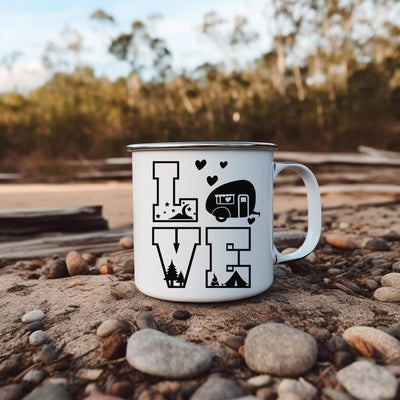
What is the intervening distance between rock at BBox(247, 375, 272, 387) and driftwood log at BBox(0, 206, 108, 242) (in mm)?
2360

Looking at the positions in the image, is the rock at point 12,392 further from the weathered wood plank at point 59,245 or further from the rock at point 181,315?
the weathered wood plank at point 59,245

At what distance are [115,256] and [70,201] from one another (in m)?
4.57

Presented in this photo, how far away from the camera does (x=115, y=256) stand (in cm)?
287

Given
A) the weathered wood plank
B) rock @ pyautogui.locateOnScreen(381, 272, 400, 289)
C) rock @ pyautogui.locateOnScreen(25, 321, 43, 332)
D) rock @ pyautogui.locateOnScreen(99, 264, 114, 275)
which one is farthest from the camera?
the weathered wood plank

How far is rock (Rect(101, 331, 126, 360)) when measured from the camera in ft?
4.96

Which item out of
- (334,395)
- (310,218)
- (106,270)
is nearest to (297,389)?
(334,395)

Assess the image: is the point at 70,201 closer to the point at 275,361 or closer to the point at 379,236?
the point at 379,236

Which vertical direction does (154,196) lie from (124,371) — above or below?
above

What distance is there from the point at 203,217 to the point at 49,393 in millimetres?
735

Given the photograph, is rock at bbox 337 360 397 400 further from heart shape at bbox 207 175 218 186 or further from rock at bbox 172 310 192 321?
heart shape at bbox 207 175 218 186

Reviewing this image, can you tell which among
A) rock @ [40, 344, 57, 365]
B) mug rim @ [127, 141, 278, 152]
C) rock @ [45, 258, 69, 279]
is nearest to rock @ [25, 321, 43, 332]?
rock @ [40, 344, 57, 365]

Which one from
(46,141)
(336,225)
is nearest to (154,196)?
(336,225)

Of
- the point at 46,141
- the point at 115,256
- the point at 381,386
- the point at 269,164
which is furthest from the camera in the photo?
the point at 46,141

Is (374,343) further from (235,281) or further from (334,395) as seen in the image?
(235,281)
